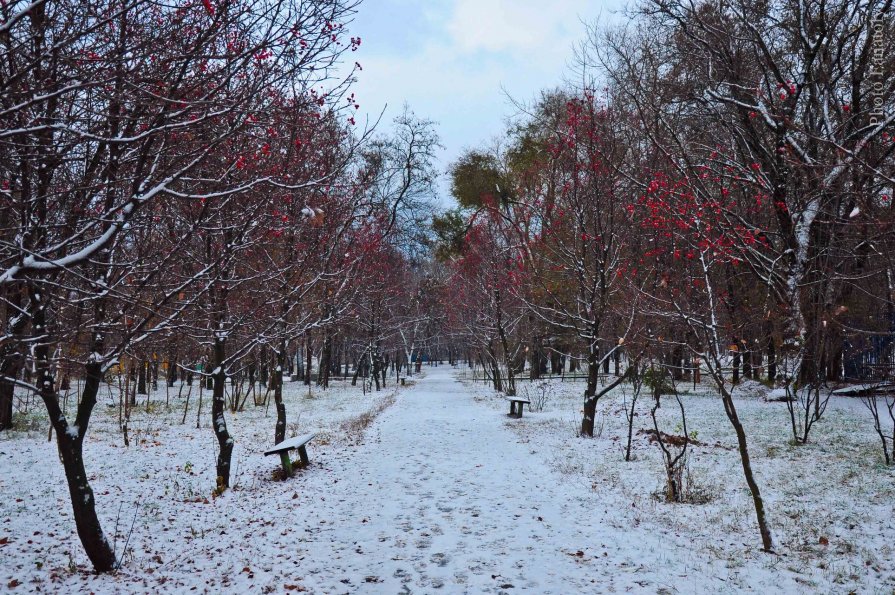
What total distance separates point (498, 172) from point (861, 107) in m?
18.9

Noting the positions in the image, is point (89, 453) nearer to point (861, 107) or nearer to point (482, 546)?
point (482, 546)

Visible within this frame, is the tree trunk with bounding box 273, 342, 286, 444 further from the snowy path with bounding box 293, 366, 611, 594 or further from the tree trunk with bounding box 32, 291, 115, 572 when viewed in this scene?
the tree trunk with bounding box 32, 291, 115, 572

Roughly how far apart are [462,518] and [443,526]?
35 cm

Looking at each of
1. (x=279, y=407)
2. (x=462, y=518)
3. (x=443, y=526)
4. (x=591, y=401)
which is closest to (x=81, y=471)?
(x=443, y=526)

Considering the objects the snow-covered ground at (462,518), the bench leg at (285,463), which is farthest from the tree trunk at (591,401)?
the bench leg at (285,463)

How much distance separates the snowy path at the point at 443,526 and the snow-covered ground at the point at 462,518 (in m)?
0.03

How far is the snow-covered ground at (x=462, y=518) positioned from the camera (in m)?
4.58

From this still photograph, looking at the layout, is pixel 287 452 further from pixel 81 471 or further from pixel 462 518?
pixel 81 471

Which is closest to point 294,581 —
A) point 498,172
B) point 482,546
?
point 482,546

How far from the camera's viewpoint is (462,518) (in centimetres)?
622

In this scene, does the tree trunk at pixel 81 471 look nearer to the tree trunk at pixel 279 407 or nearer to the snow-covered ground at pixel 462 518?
the snow-covered ground at pixel 462 518

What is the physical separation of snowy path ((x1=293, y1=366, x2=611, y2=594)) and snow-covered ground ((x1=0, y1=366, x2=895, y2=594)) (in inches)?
1.1

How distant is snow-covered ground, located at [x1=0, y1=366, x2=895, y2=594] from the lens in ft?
15.0

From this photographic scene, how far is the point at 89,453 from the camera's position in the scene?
33.9 feet
